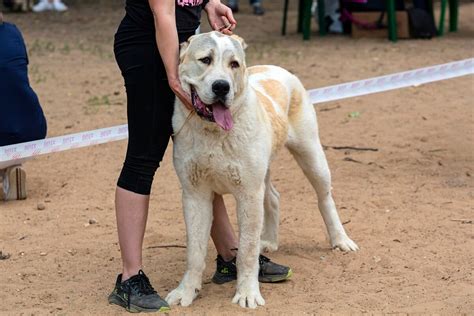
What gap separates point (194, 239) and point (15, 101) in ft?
8.13

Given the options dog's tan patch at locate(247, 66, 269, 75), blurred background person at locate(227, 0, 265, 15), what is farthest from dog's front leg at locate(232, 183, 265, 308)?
blurred background person at locate(227, 0, 265, 15)

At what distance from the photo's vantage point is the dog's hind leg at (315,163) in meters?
5.48

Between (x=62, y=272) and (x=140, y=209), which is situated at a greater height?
(x=140, y=209)

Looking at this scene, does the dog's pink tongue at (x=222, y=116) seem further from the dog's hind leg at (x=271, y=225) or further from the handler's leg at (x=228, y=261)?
the dog's hind leg at (x=271, y=225)

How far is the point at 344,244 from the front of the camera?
5.77 metres

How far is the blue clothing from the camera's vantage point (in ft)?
22.2

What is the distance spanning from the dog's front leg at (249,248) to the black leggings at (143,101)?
50 centimetres

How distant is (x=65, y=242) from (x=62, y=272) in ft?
1.78

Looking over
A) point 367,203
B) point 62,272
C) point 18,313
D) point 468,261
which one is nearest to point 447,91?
point 367,203

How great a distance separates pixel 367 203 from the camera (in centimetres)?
667

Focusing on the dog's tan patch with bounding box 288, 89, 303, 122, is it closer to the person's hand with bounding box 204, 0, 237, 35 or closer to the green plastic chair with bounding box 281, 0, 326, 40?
the person's hand with bounding box 204, 0, 237, 35

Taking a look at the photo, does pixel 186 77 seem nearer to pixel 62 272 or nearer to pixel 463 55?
pixel 62 272

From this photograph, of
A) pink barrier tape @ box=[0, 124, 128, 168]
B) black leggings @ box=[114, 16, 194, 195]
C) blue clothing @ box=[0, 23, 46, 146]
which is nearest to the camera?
black leggings @ box=[114, 16, 194, 195]

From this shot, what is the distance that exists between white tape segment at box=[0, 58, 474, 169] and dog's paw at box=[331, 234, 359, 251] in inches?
56.0
